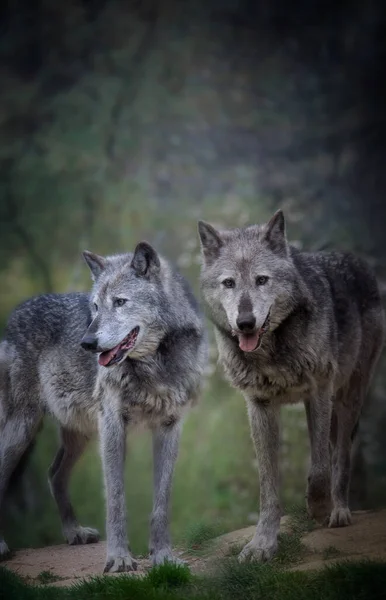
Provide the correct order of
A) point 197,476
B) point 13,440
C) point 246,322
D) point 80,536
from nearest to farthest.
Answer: point 246,322
point 13,440
point 80,536
point 197,476

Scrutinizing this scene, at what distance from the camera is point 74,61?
7.77 metres

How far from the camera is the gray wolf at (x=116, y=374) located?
17.1ft

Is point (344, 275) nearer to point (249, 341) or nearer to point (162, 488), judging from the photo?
point (249, 341)

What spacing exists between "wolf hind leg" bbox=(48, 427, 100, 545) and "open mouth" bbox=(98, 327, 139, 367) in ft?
5.10

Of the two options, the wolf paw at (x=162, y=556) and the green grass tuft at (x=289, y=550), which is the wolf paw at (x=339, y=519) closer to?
the green grass tuft at (x=289, y=550)

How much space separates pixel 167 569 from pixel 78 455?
181 centimetres

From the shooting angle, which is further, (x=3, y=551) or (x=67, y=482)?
(x=67, y=482)

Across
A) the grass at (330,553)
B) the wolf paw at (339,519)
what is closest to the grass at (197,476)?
the wolf paw at (339,519)

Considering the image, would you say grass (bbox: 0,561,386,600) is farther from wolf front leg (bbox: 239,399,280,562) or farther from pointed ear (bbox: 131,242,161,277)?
pointed ear (bbox: 131,242,161,277)

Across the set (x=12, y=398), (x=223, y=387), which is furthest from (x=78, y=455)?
(x=223, y=387)

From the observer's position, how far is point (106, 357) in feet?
16.6

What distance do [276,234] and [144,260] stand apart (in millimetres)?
878

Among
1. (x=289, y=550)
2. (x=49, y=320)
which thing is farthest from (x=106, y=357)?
(x=289, y=550)

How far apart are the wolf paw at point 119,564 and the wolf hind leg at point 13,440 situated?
1.35 m
